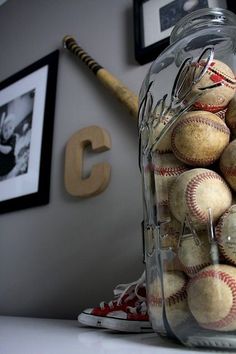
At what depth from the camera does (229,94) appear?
1.31 ft

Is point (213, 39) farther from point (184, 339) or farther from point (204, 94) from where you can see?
point (184, 339)

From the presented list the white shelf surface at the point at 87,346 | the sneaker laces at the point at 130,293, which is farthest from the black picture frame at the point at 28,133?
the white shelf surface at the point at 87,346

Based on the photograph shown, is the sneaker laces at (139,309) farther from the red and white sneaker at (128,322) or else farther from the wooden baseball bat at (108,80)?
the wooden baseball bat at (108,80)

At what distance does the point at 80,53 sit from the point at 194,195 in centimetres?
81

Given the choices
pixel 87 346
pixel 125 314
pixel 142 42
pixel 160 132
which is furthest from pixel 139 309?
pixel 142 42

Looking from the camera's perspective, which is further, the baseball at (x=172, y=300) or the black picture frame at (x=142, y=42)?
the black picture frame at (x=142, y=42)

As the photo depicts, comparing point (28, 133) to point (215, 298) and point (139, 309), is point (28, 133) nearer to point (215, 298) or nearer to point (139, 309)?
point (139, 309)

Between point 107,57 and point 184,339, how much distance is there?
86cm

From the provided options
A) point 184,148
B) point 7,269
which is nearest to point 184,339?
point 184,148

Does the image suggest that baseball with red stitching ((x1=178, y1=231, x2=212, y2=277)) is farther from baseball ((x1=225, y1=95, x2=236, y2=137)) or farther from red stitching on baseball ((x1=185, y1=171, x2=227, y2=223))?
baseball ((x1=225, y1=95, x2=236, y2=137))

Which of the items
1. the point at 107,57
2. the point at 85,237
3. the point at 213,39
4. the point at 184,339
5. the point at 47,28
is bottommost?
the point at 184,339

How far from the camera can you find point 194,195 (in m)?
0.33

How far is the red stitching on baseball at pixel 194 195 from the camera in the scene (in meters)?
0.33

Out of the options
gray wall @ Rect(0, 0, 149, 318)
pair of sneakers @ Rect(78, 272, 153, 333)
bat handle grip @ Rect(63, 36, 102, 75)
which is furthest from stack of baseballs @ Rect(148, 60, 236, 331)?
bat handle grip @ Rect(63, 36, 102, 75)
